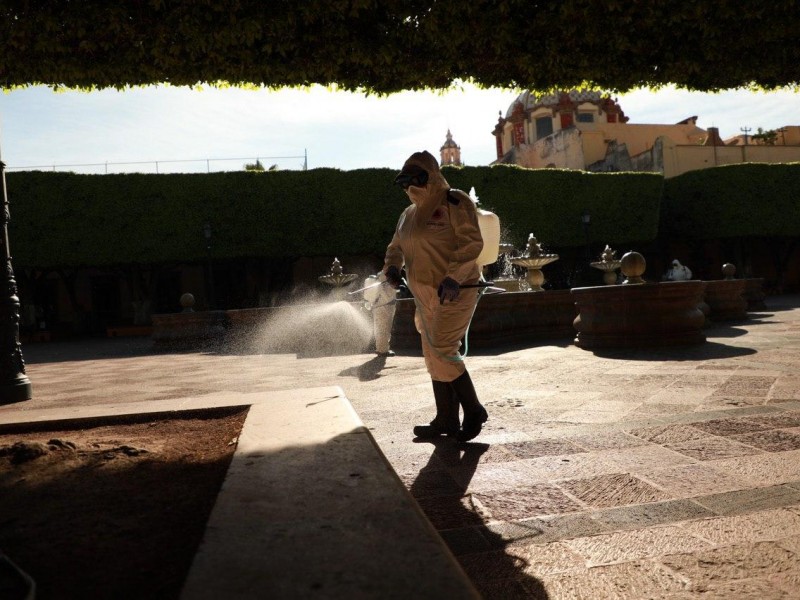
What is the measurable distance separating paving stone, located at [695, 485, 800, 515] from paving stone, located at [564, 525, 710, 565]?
0.31 meters

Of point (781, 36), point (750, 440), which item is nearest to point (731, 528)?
point (750, 440)

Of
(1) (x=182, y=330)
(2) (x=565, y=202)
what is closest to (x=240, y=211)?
(1) (x=182, y=330)

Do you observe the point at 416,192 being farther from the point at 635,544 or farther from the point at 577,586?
the point at 577,586

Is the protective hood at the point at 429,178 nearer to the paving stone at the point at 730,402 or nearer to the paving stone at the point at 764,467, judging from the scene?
the paving stone at the point at 764,467

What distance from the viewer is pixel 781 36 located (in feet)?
21.2

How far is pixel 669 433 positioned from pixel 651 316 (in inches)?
198

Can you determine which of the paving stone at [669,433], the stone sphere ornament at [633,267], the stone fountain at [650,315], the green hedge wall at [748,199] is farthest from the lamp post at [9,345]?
the green hedge wall at [748,199]

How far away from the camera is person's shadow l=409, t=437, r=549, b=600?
1947 mm

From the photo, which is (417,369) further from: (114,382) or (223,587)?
(223,587)

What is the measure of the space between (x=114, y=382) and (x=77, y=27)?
4489 millimetres

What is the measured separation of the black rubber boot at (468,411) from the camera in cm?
377

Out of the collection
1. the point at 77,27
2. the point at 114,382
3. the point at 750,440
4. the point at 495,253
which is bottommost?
the point at 114,382

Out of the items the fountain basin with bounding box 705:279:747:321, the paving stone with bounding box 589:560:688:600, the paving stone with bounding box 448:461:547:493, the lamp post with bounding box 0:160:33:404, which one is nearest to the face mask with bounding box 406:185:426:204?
the paving stone with bounding box 448:461:547:493

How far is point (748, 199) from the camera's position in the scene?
2888cm
